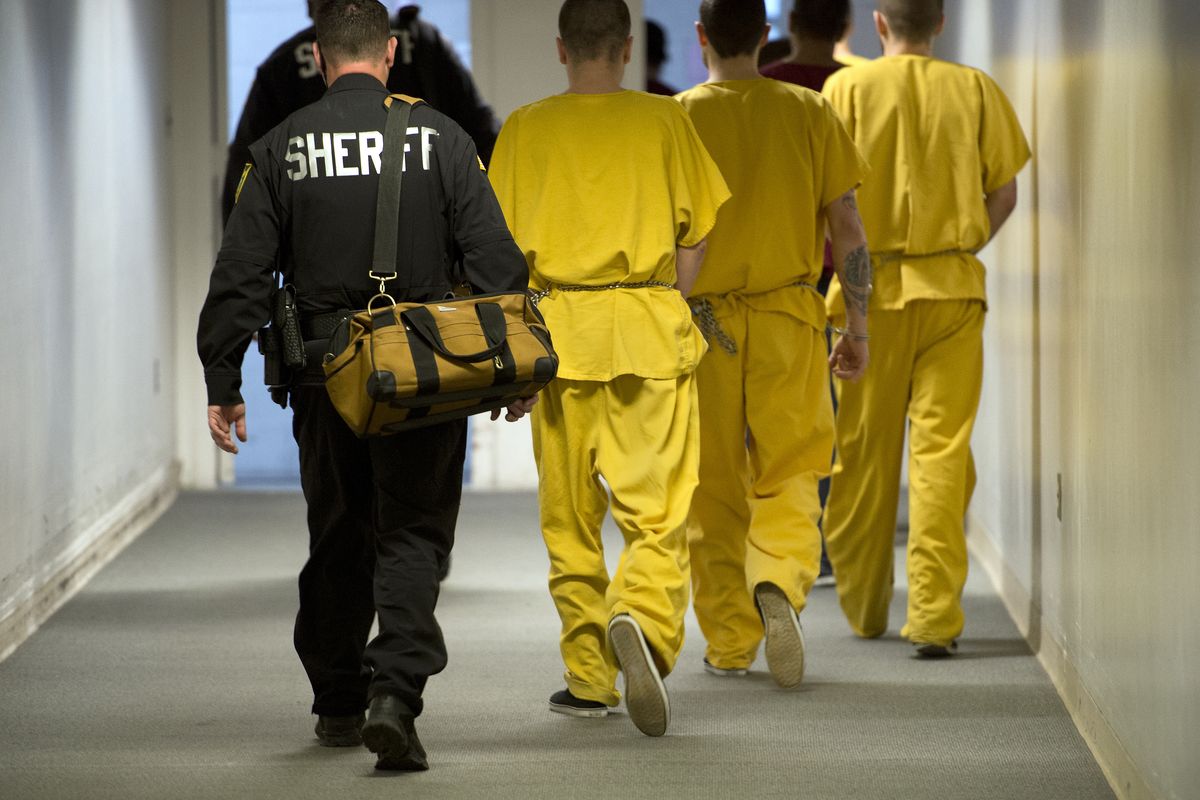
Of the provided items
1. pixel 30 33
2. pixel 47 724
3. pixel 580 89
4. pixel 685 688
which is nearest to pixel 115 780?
pixel 47 724

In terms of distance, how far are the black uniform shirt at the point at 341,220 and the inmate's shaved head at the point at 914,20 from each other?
1.58 m

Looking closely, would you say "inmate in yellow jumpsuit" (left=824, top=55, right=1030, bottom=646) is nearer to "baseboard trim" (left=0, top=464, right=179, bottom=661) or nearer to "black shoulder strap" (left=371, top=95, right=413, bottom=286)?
"black shoulder strap" (left=371, top=95, right=413, bottom=286)

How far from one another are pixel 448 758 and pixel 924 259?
1.74m

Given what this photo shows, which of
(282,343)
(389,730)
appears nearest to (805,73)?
(282,343)

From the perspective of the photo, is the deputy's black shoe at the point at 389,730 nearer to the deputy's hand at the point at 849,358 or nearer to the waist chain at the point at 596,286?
the waist chain at the point at 596,286

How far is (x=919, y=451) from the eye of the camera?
4207 mm

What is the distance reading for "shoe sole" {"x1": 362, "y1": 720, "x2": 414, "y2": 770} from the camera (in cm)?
294

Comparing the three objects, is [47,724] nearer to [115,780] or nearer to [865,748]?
[115,780]

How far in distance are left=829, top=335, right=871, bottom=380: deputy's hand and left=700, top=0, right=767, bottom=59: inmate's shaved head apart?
70 centimetres

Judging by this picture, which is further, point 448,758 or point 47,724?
point 47,724

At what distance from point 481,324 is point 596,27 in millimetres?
783

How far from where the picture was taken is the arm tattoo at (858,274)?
12.6 feet

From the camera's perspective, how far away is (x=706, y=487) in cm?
386

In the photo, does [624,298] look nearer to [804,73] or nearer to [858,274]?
[858,274]
